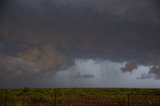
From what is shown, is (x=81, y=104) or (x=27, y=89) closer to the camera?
(x=81, y=104)

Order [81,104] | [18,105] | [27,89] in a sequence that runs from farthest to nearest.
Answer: [27,89] → [81,104] → [18,105]

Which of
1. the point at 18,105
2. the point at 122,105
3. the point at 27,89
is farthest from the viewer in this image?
the point at 27,89

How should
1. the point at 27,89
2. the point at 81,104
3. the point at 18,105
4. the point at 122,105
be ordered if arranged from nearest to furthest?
the point at 18,105 < the point at 122,105 < the point at 81,104 < the point at 27,89

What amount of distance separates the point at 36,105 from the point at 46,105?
0.90m

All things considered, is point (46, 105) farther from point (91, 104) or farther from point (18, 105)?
point (18, 105)

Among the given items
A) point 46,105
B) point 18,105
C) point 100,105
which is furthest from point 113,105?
point 18,105

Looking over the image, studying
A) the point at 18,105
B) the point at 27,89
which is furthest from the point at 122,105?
the point at 27,89

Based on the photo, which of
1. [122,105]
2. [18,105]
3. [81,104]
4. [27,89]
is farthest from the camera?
[27,89]

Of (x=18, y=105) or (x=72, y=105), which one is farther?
(x=72, y=105)

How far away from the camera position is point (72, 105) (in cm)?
2952

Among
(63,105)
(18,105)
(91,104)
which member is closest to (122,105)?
(91,104)

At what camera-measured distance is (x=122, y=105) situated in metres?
28.1

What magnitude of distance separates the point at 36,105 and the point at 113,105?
6.92m

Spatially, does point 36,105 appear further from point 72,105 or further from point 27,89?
point 27,89
